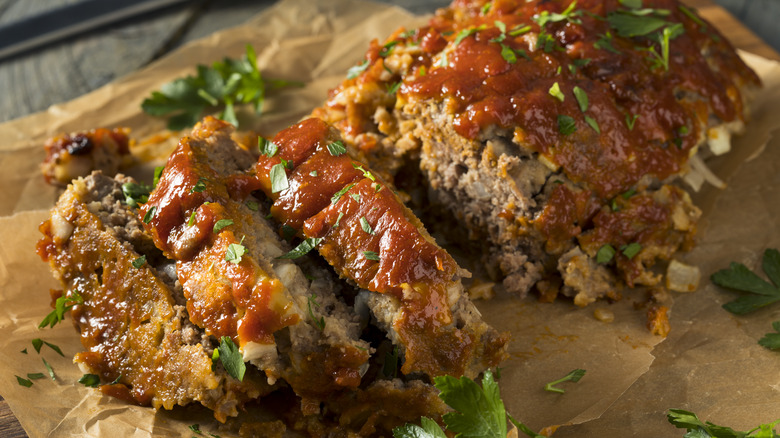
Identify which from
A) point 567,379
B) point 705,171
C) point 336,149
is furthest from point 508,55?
point 567,379

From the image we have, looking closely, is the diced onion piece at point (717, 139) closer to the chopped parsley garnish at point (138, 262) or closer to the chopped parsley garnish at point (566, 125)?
the chopped parsley garnish at point (566, 125)

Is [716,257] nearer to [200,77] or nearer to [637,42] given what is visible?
[637,42]

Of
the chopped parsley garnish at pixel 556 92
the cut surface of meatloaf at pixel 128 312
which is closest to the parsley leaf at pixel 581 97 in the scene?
the chopped parsley garnish at pixel 556 92

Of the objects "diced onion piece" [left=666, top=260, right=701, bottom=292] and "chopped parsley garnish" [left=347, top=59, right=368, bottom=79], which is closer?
"diced onion piece" [left=666, top=260, right=701, bottom=292]

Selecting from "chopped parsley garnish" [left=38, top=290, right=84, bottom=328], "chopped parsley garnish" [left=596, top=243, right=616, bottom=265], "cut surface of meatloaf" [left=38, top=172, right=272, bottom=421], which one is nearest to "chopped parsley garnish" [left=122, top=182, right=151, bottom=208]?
"cut surface of meatloaf" [left=38, top=172, right=272, bottom=421]

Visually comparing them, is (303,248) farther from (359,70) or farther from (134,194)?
(359,70)

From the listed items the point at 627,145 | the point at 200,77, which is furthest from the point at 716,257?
the point at 200,77

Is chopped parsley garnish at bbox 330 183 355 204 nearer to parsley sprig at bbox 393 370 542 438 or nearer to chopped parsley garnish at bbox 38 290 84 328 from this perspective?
parsley sprig at bbox 393 370 542 438
